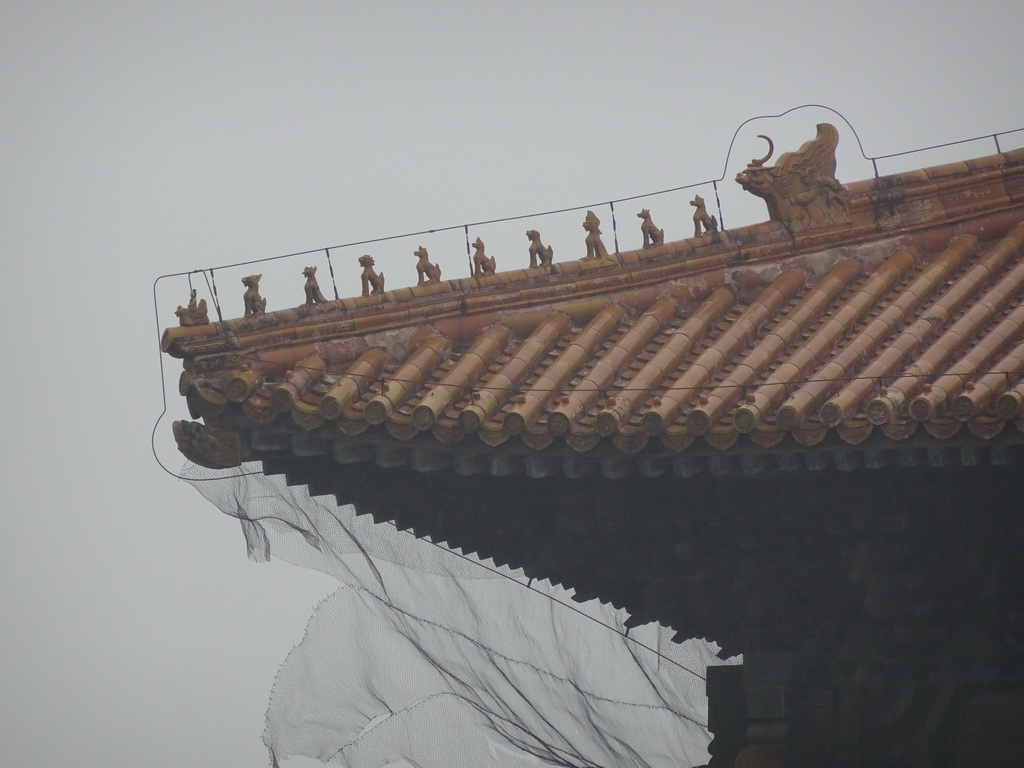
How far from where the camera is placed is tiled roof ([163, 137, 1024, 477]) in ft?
25.8

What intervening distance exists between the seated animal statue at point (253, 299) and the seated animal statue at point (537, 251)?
1621mm

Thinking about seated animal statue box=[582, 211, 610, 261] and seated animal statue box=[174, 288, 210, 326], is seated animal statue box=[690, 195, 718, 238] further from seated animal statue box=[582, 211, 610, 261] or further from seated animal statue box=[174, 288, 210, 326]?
seated animal statue box=[174, 288, 210, 326]

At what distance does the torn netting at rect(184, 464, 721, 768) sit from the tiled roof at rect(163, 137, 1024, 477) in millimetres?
1220

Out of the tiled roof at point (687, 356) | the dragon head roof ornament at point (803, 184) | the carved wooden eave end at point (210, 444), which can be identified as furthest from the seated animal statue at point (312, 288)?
the dragon head roof ornament at point (803, 184)

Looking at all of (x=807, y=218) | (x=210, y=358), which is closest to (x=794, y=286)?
(x=807, y=218)

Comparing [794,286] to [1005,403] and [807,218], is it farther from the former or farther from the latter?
[1005,403]

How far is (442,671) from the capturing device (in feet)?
31.7

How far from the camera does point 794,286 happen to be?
923cm

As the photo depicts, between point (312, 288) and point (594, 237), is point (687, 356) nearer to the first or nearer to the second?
point (594, 237)

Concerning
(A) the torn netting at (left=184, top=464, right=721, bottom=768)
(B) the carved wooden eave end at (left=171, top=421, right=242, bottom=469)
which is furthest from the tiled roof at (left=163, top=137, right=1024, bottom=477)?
(A) the torn netting at (left=184, top=464, right=721, bottom=768)

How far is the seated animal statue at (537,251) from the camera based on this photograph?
9305 mm

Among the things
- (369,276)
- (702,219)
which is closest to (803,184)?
(702,219)

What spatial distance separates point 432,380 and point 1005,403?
2996 mm

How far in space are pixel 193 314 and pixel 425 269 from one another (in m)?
1.39
